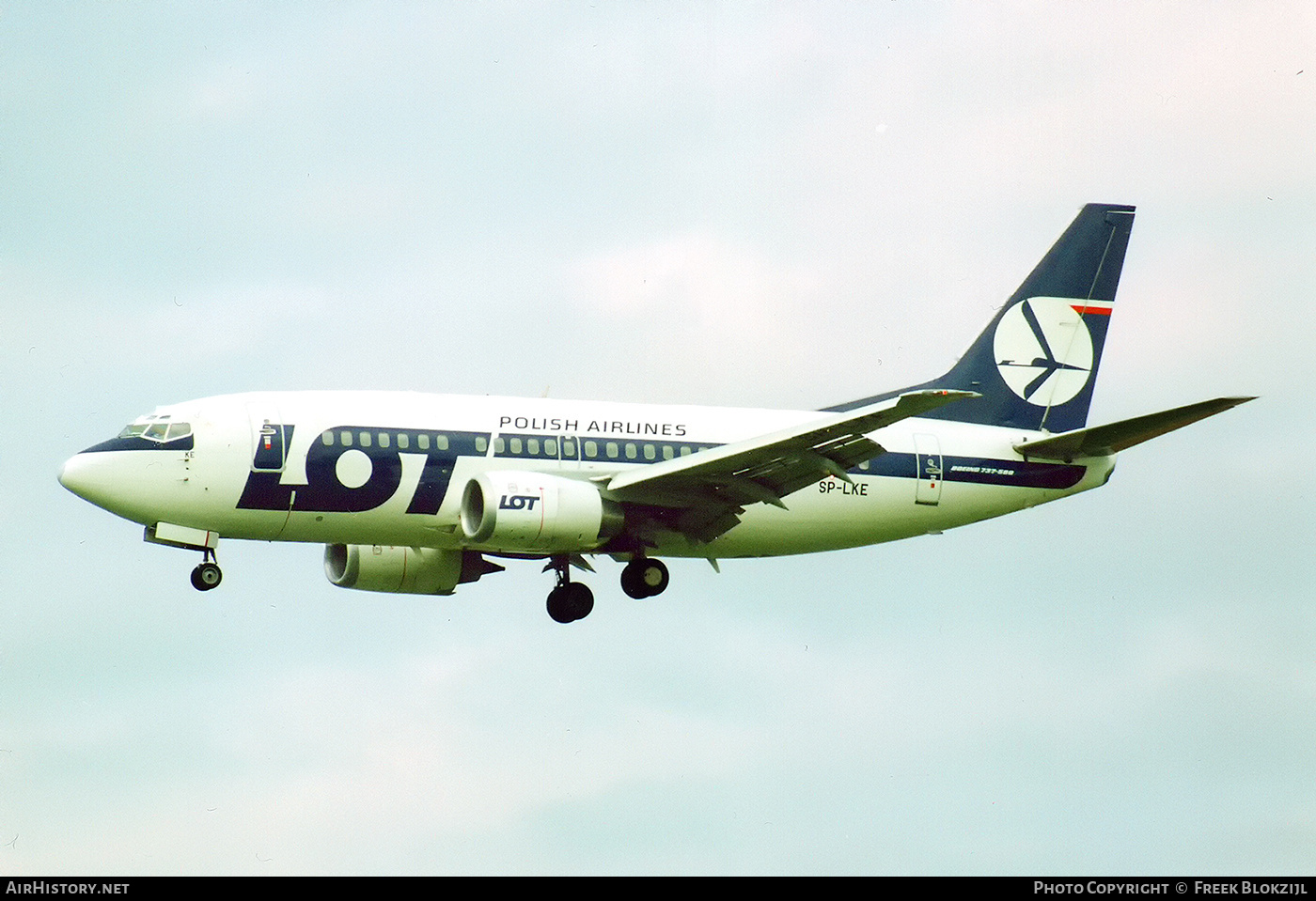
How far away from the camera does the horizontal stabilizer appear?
142 feet

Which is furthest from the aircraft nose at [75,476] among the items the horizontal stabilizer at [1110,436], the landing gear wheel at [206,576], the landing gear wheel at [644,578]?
the horizontal stabilizer at [1110,436]

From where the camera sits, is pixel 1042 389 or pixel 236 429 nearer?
pixel 236 429

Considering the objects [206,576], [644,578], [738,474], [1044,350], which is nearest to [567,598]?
[644,578]

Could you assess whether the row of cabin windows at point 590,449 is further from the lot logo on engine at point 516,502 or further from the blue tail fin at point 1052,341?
the blue tail fin at point 1052,341

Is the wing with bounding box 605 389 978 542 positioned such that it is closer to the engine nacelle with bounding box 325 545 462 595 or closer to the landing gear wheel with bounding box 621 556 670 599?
the landing gear wheel with bounding box 621 556 670 599

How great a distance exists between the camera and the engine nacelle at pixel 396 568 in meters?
48.4

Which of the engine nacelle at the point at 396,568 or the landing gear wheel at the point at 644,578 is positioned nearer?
the landing gear wheel at the point at 644,578

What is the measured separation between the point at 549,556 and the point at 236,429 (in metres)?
8.07

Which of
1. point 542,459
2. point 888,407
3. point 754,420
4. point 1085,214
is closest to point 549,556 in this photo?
point 542,459

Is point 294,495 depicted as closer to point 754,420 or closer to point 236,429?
point 236,429

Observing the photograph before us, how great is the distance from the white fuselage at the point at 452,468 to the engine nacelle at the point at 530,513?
0.63 meters

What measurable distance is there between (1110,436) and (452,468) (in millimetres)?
15419

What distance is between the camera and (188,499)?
42625mm
